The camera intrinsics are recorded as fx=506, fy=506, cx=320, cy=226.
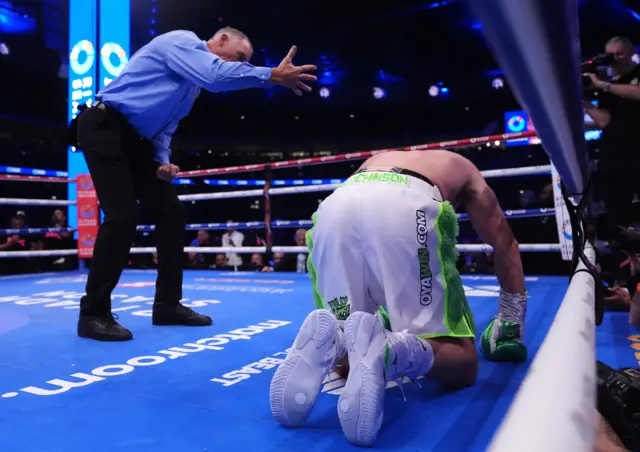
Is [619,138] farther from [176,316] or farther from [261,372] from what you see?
[176,316]

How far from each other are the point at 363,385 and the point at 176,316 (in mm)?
1217

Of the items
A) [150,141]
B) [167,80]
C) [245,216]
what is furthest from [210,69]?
[245,216]

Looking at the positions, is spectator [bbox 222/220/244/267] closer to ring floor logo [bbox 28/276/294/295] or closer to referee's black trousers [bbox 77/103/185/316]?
ring floor logo [bbox 28/276/294/295]

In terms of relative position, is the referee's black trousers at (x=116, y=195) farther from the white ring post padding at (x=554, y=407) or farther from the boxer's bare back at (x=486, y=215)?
the white ring post padding at (x=554, y=407)

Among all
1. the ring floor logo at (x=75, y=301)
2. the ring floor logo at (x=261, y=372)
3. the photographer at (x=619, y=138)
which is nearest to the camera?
the ring floor logo at (x=261, y=372)

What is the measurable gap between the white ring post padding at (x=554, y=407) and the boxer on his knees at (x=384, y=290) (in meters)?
0.49

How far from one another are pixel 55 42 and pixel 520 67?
12.6 m

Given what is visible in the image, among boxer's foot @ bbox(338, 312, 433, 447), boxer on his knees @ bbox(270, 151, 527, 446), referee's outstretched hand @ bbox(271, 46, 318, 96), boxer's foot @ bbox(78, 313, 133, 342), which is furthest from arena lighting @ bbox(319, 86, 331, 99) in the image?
boxer's foot @ bbox(338, 312, 433, 447)

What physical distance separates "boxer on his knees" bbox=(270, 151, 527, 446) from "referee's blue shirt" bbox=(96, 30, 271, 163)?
0.71 metres

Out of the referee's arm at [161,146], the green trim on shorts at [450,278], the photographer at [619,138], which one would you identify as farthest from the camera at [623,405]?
the referee's arm at [161,146]

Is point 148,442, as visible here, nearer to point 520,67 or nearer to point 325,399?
point 325,399

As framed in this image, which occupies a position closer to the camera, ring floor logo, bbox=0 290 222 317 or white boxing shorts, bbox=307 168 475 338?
white boxing shorts, bbox=307 168 475 338

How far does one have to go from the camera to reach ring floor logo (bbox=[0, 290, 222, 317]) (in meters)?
2.24

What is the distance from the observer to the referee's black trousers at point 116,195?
66.2 inches
